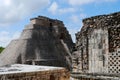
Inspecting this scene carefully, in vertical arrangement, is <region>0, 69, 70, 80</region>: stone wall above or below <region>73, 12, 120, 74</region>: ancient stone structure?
below

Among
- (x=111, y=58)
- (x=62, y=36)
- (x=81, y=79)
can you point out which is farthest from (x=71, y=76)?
(x=62, y=36)

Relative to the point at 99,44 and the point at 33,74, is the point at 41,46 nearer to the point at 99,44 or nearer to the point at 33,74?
the point at 99,44

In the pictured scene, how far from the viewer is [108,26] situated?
31.2ft

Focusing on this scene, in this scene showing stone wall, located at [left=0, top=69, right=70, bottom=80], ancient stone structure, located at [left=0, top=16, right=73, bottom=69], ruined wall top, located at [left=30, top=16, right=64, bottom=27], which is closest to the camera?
stone wall, located at [left=0, top=69, right=70, bottom=80]

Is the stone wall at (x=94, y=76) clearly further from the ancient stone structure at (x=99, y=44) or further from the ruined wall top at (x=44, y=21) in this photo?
the ruined wall top at (x=44, y=21)

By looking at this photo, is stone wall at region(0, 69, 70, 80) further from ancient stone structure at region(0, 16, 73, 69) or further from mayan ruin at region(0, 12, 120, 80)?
ancient stone structure at region(0, 16, 73, 69)

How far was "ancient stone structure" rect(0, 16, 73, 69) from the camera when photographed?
24.6 metres

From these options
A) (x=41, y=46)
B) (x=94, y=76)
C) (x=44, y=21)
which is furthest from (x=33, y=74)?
(x=44, y=21)

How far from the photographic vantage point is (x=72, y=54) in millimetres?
11117

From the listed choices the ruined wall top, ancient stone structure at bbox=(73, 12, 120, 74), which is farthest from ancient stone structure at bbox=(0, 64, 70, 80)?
the ruined wall top

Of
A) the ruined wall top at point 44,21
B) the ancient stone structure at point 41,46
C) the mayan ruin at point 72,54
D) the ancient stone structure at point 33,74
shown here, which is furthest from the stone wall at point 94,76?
the ruined wall top at point 44,21

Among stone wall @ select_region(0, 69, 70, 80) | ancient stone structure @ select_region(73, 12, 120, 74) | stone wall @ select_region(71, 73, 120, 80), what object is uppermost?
ancient stone structure @ select_region(73, 12, 120, 74)

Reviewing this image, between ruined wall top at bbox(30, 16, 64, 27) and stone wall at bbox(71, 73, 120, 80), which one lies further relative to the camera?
ruined wall top at bbox(30, 16, 64, 27)

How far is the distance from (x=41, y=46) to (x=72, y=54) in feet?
51.0
